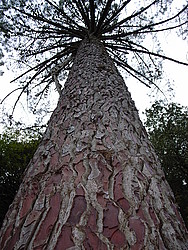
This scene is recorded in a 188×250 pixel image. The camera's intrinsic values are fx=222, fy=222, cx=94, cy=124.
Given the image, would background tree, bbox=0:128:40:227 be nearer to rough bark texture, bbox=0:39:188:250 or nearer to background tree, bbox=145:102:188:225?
rough bark texture, bbox=0:39:188:250

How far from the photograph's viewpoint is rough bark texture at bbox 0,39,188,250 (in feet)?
2.43

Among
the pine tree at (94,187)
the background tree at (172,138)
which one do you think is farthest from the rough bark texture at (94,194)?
the background tree at (172,138)

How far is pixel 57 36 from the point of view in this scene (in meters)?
3.63

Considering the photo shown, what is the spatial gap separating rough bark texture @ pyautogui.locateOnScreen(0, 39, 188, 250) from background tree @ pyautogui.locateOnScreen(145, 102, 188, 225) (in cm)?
576

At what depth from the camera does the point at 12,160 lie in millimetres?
2869

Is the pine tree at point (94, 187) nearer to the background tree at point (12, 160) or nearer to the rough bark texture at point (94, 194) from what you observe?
the rough bark texture at point (94, 194)

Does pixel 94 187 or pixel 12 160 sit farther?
pixel 12 160

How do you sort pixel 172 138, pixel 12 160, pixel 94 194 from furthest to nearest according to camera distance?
1. pixel 172 138
2. pixel 12 160
3. pixel 94 194

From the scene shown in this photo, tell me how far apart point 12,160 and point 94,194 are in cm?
228

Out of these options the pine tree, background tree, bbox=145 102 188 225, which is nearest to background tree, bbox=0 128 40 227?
the pine tree

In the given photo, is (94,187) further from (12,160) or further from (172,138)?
(172,138)

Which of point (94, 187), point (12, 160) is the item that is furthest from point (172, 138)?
point (94, 187)

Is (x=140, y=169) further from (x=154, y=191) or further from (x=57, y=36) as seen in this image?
(x=57, y=36)

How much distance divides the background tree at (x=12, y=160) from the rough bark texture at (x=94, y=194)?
1.53 meters
